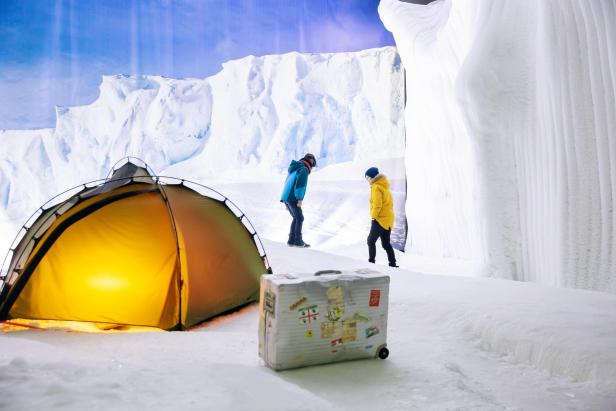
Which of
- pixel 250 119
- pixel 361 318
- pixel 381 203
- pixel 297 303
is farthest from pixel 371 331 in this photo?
pixel 250 119

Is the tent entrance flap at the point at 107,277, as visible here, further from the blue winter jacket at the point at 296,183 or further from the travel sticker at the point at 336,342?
the blue winter jacket at the point at 296,183

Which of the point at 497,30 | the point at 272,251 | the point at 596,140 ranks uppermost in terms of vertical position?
the point at 497,30

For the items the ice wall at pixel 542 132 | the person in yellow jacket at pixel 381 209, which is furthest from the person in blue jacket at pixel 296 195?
the ice wall at pixel 542 132

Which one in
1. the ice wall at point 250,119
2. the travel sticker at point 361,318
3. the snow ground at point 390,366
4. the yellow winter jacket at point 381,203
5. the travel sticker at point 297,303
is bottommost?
the snow ground at point 390,366

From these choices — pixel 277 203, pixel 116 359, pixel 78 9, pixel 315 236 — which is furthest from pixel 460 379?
pixel 78 9

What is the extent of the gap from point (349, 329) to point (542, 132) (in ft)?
7.65

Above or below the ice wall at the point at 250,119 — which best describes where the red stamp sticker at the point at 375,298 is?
below

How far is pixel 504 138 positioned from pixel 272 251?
6.28 feet

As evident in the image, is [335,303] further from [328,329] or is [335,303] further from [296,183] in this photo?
[296,183]

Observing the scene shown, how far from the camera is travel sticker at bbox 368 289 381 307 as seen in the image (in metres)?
1.74

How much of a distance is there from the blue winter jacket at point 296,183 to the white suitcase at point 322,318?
8.17 ft

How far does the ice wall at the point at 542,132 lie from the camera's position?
9.46 feet

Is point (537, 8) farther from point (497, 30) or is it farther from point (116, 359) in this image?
point (116, 359)

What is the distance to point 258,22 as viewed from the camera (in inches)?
330
